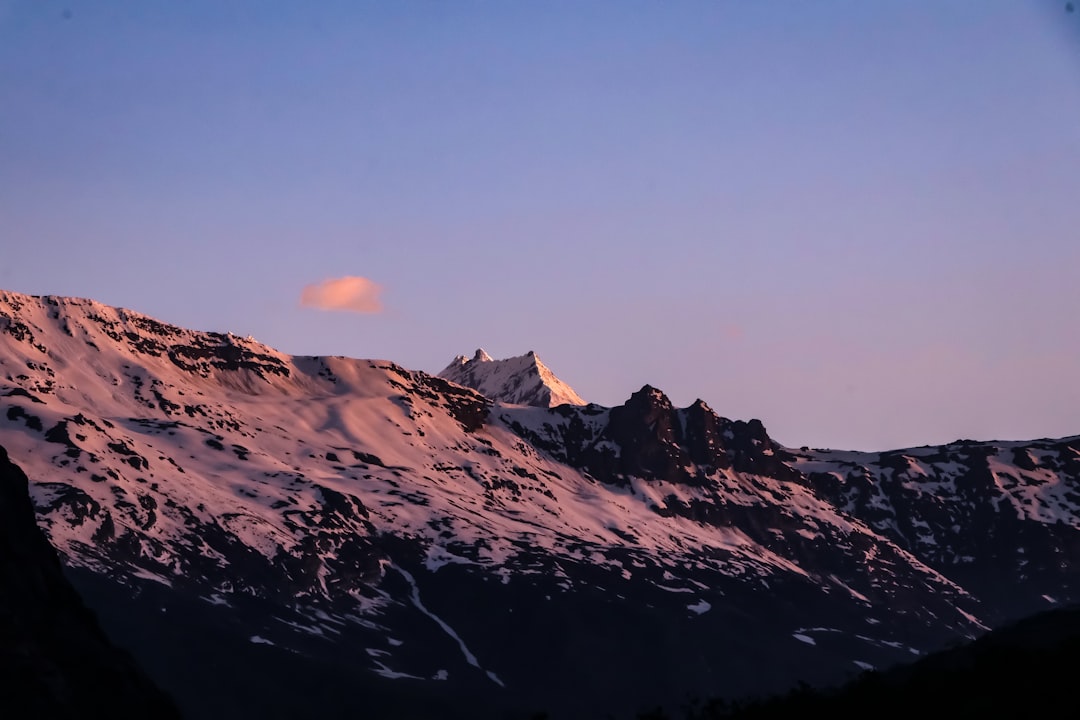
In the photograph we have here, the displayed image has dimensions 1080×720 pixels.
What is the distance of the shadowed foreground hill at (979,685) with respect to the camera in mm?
78500

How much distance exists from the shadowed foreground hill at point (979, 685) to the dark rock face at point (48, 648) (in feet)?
91.5

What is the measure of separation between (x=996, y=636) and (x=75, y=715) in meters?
45.2

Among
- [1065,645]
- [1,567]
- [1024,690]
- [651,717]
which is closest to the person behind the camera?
[1024,690]

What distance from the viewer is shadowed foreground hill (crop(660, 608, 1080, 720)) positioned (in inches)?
3091

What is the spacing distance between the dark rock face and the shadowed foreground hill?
27.9 meters

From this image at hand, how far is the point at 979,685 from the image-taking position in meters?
83.3

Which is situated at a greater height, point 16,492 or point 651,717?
point 16,492

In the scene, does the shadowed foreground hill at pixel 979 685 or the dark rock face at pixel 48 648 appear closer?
the shadowed foreground hill at pixel 979 685

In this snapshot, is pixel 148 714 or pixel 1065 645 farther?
pixel 148 714

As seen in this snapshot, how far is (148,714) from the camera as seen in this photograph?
310 feet

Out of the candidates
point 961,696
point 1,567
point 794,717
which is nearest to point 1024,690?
point 961,696

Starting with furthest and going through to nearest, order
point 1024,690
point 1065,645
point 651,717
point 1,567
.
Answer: point 651,717, point 1,567, point 1065,645, point 1024,690

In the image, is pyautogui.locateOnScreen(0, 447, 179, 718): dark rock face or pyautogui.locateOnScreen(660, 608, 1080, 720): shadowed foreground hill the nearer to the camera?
pyautogui.locateOnScreen(660, 608, 1080, 720): shadowed foreground hill

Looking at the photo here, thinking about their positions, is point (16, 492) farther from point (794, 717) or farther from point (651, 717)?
point (794, 717)
